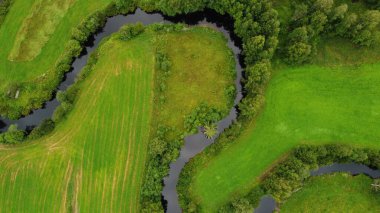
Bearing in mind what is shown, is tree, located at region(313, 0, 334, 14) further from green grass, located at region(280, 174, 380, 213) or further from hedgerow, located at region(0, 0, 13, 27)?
hedgerow, located at region(0, 0, 13, 27)

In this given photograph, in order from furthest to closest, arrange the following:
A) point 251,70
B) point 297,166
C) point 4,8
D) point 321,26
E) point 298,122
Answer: point 4,8
point 298,122
point 321,26
point 251,70
point 297,166

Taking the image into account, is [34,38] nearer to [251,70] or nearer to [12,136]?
[12,136]

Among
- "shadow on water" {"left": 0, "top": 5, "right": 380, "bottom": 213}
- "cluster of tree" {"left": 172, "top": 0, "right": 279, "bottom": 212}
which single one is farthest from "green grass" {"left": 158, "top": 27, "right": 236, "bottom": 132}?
"cluster of tree" {"left": 172, "top": 0, "right": 279, "bottom": 212}

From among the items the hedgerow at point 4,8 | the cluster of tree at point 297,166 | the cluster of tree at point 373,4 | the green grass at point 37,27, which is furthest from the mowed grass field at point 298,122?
the hedgerow at point 4,8

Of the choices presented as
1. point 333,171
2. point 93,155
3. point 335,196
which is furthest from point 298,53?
point 93,155

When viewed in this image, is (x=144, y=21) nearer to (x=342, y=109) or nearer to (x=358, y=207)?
(x=342, y=109)

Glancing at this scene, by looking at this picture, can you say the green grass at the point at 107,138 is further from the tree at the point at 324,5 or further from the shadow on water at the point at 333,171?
the shadow on water at the point at 333,171
